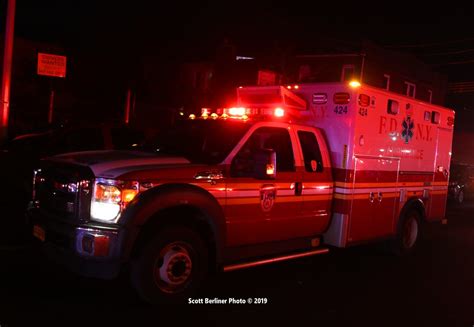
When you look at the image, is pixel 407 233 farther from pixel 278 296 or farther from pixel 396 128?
pixel 278 296

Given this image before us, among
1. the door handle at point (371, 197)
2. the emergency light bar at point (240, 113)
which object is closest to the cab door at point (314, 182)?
the emergency light bar at point (240, 113)

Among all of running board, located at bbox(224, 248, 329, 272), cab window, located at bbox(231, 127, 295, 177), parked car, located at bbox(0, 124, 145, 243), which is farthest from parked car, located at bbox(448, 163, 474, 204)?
cab window, located at bbox(231, 127, 295, 177)

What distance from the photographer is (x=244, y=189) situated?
19.7 feet

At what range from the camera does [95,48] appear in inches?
1075

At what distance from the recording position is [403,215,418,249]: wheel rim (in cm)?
903

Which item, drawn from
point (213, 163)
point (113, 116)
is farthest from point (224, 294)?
point (113, 116)

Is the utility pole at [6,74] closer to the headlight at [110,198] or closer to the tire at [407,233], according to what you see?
the headlight at [110,198]

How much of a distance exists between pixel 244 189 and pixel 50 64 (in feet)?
24.4

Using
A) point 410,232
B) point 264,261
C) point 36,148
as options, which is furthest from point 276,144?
point 36,148

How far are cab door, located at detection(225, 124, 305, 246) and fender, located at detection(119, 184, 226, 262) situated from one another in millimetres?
224

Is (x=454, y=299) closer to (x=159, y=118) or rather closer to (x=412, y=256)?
(x=412, y=256)

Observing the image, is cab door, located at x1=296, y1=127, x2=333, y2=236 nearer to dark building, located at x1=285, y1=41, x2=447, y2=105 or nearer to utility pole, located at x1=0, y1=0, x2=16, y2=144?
utility pole, located at x1=0, y1=0, x2=16, y2=144

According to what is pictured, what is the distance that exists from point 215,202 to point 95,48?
77.9 feet

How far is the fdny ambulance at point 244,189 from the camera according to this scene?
5.07 metres
